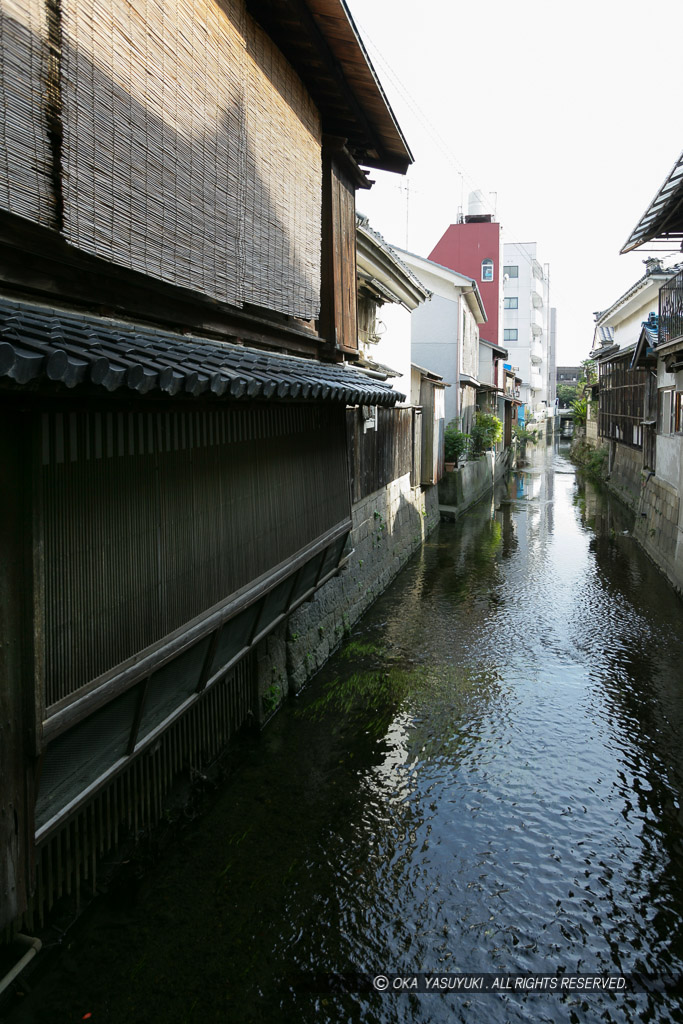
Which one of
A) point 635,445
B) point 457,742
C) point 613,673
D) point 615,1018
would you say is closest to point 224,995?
point 615,1018

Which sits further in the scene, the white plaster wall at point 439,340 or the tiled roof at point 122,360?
the white plaster wall at point 439,340

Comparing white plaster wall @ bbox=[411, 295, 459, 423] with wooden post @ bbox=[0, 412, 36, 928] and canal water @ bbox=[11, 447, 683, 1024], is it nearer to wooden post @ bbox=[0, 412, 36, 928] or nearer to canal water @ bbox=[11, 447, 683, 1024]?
canal water @ bbox=[11, 447, 683, 1024]

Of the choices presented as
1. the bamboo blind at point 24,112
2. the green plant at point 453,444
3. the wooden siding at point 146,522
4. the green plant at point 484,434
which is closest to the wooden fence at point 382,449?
the green plant at point 453,444

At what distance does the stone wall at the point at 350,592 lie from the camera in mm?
10355

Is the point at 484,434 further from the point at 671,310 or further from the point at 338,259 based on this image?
the point at 338,259

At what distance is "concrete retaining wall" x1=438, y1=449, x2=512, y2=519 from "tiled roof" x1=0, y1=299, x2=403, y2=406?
20850mm

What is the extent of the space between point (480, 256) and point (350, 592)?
4585 cm

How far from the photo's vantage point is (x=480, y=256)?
5378 cm

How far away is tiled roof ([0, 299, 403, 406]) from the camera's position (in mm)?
3158

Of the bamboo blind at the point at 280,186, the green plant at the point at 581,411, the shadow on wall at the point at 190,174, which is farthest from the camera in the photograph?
the green plant at the point at 581,411

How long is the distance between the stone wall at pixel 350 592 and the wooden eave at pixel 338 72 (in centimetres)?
643

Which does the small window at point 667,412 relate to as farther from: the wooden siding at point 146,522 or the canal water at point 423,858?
the wooden siding at point 146,522

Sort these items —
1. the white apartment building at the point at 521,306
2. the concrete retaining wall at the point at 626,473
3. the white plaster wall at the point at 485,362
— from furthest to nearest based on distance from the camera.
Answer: the white apartment building at the point at 521,306 → the white plaster wall at the point at 485,362 → the concrete retaining wall at the point at 626,473

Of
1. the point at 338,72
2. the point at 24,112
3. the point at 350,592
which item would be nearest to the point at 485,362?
the point at 350,592
